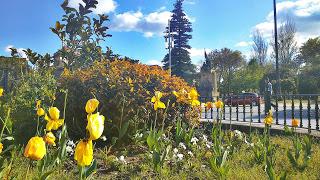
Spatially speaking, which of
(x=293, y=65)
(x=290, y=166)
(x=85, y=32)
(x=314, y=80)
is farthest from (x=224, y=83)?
(x=290, y=166)

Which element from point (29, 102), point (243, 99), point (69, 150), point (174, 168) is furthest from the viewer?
point (243, 99)

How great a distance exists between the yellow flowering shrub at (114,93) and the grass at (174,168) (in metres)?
0.68

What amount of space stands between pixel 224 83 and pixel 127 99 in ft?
160

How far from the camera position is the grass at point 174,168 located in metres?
4.09

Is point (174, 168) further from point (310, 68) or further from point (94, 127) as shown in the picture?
point (310, 68)

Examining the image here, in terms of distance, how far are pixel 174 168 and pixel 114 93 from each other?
192cm

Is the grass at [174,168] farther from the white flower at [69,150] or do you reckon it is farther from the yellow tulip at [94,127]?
the yellow tulip at [94,127]

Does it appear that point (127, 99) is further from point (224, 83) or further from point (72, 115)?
point (224, 83)

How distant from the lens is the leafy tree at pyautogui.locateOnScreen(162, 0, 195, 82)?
178 feet

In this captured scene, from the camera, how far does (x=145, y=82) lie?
6.53m

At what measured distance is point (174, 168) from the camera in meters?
4.57

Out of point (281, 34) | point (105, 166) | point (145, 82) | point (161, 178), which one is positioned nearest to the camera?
point (161, 178)

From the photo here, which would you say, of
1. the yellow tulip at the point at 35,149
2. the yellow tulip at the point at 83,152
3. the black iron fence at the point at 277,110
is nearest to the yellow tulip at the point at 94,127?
the yellow tulip at the point at 83,152

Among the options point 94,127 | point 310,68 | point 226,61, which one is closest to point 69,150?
point 94,127
